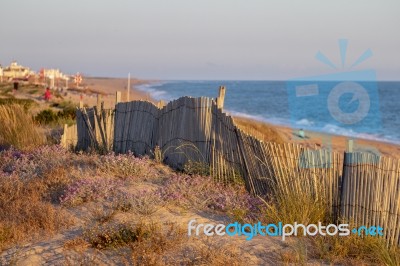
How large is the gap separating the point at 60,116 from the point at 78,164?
8.03 m

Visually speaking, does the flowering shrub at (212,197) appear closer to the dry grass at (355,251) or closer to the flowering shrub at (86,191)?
the flowering shrub at (86,191)

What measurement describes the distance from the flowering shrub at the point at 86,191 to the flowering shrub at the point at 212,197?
2.10 ft

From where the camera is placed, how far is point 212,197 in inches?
263

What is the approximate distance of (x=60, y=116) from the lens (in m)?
16.0

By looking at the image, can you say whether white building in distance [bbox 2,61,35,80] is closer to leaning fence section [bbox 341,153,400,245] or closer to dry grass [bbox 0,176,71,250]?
dry grass [bbox 0,176,71,250]

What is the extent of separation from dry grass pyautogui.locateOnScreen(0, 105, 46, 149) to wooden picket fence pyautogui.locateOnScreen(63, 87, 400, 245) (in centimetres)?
67

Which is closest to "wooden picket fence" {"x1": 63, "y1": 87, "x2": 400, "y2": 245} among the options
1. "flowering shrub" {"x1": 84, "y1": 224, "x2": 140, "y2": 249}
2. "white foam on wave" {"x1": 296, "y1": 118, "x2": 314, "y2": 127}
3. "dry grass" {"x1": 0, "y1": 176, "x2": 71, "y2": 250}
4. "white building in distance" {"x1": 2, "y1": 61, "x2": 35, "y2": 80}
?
"flowering shrub" {"x1": 84, "y1": 224, "x2": 140, "y2": 249}

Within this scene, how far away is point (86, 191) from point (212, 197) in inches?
58.3

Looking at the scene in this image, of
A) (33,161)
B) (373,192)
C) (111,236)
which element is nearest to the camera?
(111,236)

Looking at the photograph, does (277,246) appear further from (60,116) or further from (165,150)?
(60,116)

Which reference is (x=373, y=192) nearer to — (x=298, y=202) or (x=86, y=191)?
(x=298, y=202)

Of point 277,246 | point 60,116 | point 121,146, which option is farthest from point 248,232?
point 60,116

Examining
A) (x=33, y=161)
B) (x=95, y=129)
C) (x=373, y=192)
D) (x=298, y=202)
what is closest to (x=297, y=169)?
(x=298, y=202)

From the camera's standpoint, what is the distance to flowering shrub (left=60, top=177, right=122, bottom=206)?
6.48 m
